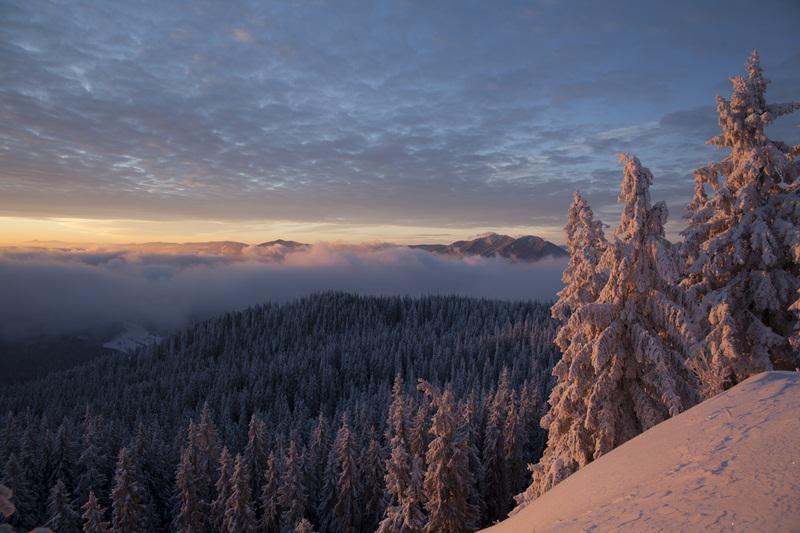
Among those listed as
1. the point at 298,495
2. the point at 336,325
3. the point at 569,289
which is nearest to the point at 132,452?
the point at 298,495

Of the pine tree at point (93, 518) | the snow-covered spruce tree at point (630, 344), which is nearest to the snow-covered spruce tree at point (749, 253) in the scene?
the snow-covered spruce tree at point (630, 344)

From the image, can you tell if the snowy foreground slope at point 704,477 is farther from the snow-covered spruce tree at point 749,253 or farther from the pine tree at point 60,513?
the pine tree at point 60,513

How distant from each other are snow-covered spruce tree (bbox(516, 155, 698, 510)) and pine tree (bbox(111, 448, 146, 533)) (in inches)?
1372

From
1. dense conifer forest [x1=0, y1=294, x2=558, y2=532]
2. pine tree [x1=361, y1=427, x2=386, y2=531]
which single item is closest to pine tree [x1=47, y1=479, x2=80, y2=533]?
dense conifer forest [x1=0, y1=294, x2=558, y2=532]

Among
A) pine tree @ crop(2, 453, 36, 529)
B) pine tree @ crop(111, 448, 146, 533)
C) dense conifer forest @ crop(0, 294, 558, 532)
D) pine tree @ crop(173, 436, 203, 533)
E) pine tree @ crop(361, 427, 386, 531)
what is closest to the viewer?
dense conifer forest @ crop(0, 294, 558, 532)

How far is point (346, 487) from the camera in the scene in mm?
38750

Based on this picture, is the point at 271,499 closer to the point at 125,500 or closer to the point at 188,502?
the point at 188,502

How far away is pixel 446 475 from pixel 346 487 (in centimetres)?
1670

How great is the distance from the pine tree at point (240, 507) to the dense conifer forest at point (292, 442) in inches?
4.4

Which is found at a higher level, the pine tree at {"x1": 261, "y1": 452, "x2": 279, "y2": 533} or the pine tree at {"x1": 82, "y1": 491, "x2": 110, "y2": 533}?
Answer: the pine tree at {"x1": 82, "y1": 491, "x2": 110, "y2": 533}

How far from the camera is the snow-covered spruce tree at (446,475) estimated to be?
24875 mm

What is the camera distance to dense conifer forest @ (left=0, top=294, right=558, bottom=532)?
3312cm

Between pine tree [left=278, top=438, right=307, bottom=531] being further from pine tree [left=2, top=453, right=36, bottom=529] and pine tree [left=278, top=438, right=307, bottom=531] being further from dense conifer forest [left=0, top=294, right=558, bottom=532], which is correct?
pine tree [left=2, top=453, right=36, bottom=529]

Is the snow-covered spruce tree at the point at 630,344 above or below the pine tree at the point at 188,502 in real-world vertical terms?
above
